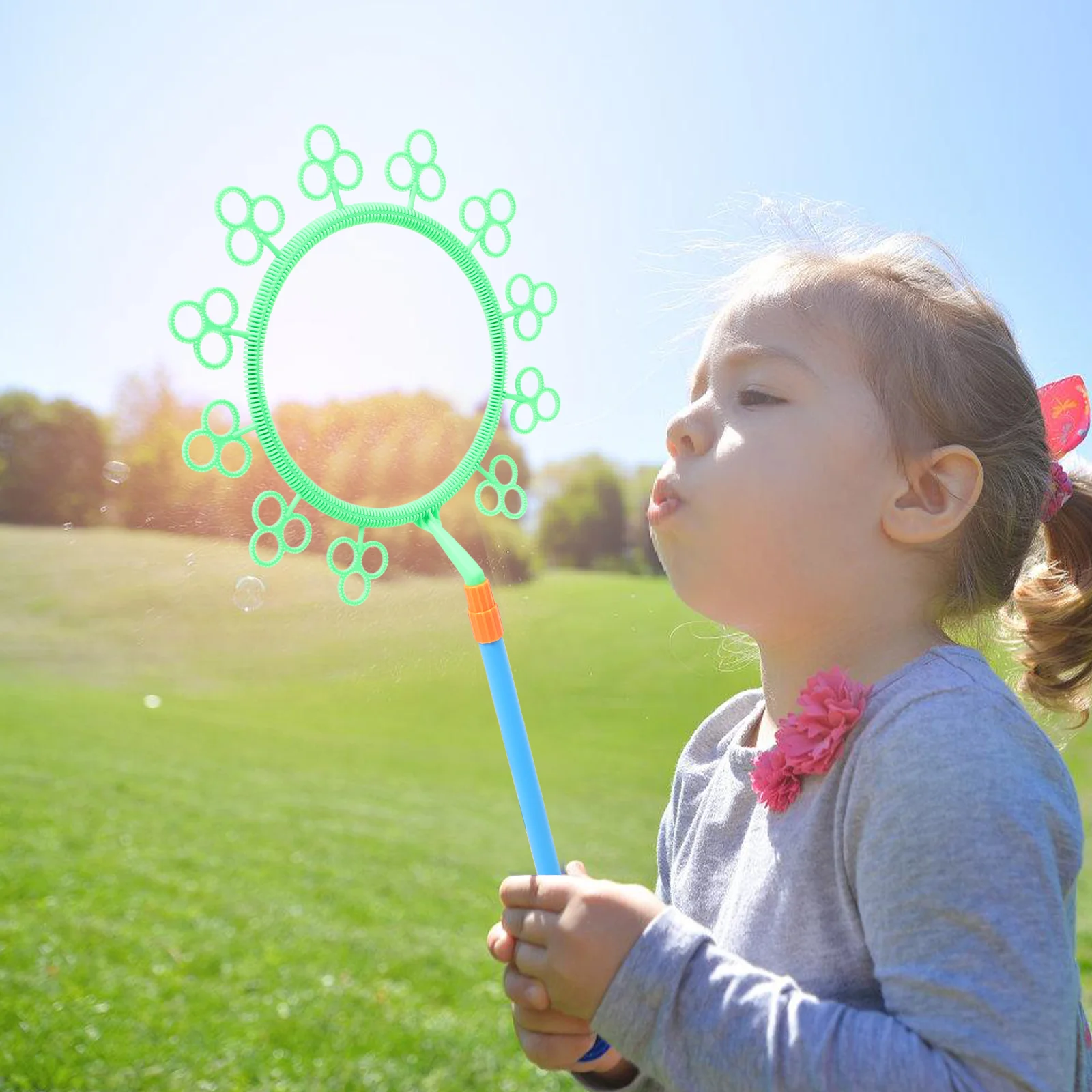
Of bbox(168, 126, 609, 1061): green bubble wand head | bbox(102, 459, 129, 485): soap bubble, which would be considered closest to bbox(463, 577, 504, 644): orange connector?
bbox(168, 126, 609, 1061): green bubble wand head

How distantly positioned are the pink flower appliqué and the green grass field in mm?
420

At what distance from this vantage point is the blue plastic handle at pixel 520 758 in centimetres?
109

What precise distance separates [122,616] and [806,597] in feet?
29.0

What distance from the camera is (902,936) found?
36.0 inches

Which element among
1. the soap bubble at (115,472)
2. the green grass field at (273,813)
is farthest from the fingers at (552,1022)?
the soap bubble at (115,472)

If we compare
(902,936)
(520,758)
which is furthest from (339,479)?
(902,936)

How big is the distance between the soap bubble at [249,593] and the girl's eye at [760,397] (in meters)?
0.69

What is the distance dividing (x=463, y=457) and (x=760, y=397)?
387 mm

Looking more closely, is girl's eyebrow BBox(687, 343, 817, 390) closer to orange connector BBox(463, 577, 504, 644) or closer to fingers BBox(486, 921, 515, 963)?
orange connector BBox(463, 577, 504, 644)

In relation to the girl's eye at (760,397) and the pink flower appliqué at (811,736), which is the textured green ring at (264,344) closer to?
the girl's eye at (760,397)

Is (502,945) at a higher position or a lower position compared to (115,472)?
lower

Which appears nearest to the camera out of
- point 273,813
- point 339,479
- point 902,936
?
point 902,936

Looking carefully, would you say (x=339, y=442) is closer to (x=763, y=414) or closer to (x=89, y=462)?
(x=763, y=414)

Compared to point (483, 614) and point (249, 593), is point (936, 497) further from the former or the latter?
point (249, 593)
